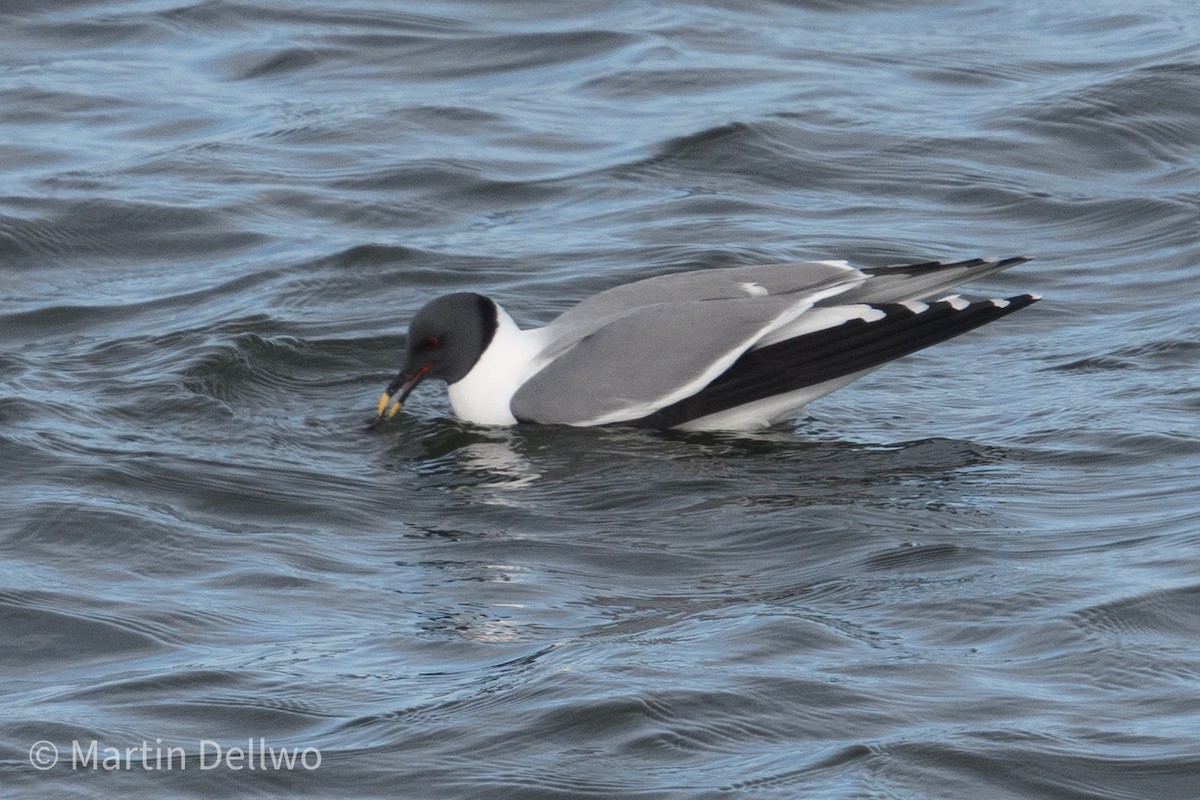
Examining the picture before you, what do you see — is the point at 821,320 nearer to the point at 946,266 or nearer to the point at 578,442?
the point at 946,266

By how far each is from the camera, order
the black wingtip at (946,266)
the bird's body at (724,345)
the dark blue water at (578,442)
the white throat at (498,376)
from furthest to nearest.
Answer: the white throat at (498,376), the black wingtip at (946,266), the bird's body at (724,345), the dark blue water at (578,442)

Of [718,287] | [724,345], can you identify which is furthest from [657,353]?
[718,287]

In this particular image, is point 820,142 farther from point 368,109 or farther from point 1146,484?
point 1146,484

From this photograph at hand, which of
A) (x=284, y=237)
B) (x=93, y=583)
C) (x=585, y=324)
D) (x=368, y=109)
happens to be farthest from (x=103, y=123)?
(x=93, y=583)

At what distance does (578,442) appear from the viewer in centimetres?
753

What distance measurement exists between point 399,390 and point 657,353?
106 cm

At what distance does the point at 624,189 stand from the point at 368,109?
2319 millimetres

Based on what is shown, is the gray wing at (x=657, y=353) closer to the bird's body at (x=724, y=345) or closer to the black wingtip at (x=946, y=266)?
the bird's body at (x=724, y=345)

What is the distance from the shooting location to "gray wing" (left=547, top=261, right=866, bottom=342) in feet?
25.0

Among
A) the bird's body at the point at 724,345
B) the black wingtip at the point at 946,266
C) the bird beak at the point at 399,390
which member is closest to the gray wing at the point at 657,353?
the bird's body at the point at 724,345

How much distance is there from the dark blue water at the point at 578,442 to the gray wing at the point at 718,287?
444 millimetres

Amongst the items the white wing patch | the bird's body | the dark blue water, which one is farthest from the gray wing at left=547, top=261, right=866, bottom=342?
the dark blue water

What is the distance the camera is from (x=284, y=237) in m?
10.3

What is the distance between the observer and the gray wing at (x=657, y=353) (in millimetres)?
7469
